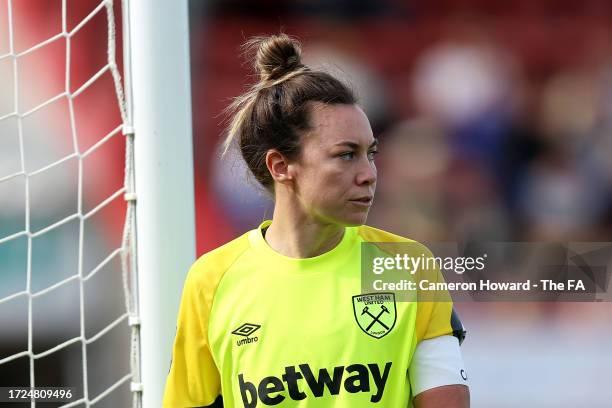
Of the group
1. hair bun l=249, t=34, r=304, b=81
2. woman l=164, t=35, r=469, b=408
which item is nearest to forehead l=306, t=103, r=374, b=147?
woman l=164, t=35, r=469, b=408

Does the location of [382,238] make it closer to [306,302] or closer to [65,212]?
[306,302]

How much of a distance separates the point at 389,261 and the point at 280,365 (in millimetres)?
279

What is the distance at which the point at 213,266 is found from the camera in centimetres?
173

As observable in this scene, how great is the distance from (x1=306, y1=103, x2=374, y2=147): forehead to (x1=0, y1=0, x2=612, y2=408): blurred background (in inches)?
79.2

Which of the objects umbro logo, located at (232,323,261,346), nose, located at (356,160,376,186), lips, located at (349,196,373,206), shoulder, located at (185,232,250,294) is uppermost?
nose, located at (356,160,376,186)

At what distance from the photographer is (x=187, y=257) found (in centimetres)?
198

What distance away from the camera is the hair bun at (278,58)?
1764 millimetres

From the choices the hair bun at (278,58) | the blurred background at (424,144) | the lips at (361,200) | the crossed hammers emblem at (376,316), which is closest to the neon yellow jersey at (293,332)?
the crossed hammers emblem at (376,316)

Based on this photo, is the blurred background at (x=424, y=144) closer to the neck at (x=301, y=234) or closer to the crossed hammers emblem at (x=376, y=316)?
the neck at (x=301, y=234)

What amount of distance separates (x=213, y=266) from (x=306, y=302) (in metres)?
0.20

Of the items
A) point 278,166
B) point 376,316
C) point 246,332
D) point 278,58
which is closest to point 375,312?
point 376,316

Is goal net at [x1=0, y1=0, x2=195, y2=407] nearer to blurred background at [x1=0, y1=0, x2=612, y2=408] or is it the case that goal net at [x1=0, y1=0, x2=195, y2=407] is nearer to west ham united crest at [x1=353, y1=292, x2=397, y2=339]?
blurred background at [x1=0, y1=0, x2=612, y2=408]

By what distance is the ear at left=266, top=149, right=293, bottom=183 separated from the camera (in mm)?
1724

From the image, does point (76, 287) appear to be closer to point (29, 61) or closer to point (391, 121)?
point (29, 61)
